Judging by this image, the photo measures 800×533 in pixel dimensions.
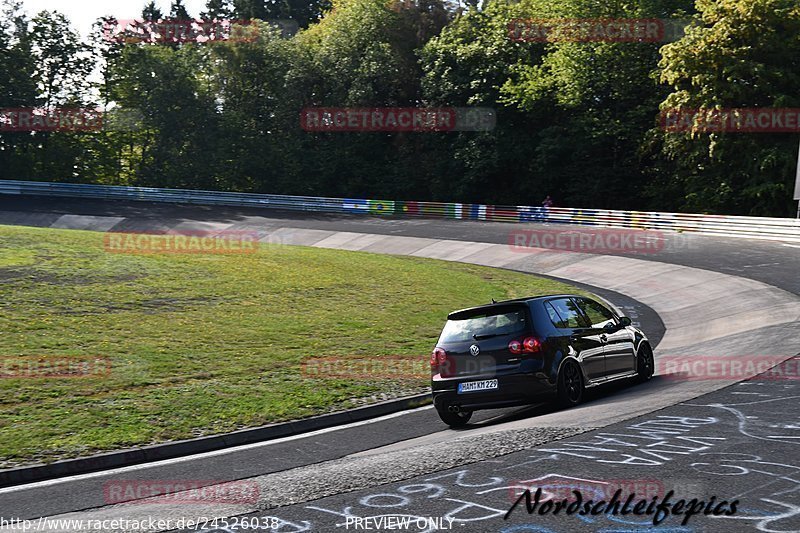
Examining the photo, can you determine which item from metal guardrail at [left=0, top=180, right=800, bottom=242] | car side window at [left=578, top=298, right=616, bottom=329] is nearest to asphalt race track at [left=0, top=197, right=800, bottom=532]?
car side window at [left=578, top=298, right=616, bottom=329]

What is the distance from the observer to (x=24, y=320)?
751 inches

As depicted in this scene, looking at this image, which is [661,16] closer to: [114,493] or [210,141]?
[210,141]

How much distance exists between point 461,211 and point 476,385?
39228 mm

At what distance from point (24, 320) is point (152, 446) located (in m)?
9.36

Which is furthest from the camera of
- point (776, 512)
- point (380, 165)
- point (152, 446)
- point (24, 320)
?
point (380, 165)

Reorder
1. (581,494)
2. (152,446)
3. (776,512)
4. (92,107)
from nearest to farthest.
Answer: (776,512)
(581,494)
(152,446)
(92,107)

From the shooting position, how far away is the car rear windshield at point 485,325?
11.8 meters

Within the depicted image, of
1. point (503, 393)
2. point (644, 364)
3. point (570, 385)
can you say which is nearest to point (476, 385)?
point (503, 393)

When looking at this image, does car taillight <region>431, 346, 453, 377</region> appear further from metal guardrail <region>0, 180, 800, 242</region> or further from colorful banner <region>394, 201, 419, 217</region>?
colorful banner <region>394, 201, 419, 217</region>

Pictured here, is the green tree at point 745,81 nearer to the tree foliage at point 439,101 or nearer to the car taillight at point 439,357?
the tree foliage at point 439,101

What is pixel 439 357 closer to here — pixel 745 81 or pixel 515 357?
pixel 515 357

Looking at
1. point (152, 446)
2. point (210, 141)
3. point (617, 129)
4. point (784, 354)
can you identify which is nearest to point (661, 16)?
point (617, 129)

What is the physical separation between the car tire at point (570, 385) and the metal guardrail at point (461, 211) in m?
25.4

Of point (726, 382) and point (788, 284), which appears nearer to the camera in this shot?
point (726, 382)
